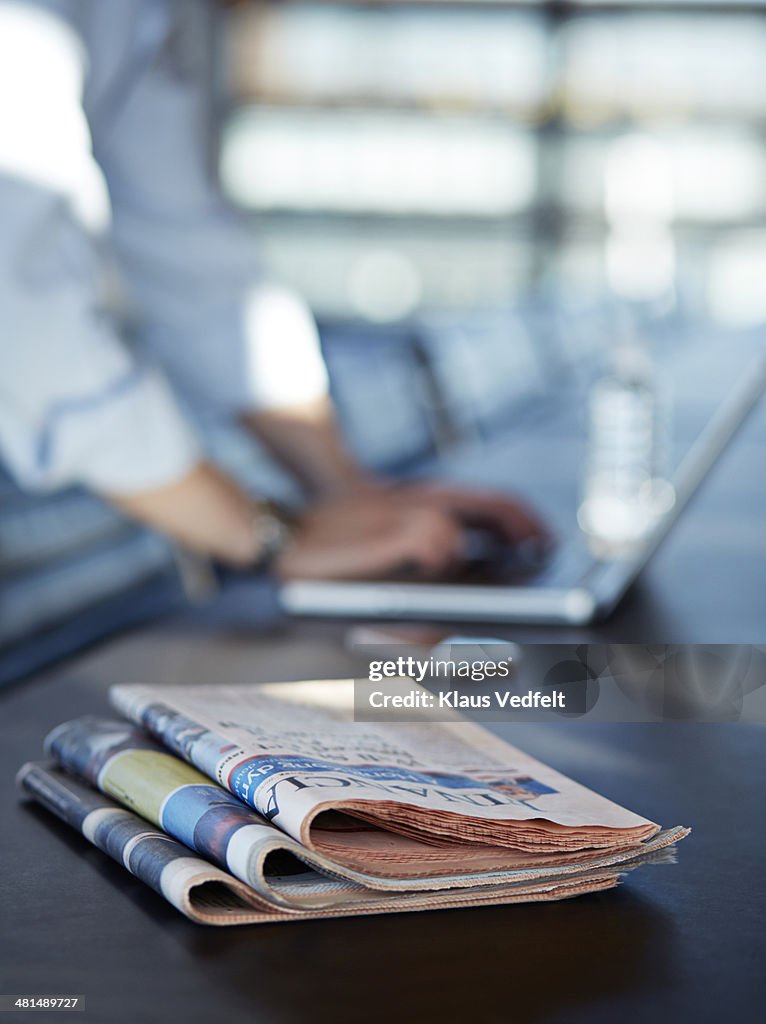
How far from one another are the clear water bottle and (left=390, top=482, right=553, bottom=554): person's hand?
0.06m

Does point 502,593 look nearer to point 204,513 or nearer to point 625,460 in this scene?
point 204,513

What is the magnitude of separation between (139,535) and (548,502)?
483mm

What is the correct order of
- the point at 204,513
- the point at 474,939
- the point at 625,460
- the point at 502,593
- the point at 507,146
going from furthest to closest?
the point at 507,146 < the point at 625,460 < the point at 204,513 < the point at 502,593 < the point at 474,939

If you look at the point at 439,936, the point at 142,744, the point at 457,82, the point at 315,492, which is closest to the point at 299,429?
the point at 315,492

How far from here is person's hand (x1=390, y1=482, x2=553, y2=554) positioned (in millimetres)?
1162

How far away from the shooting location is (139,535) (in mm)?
1506

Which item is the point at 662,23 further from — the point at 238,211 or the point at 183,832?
the point at 183,832

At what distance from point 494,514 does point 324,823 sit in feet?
2.28

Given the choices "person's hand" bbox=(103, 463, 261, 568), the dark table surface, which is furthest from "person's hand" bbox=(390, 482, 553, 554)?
the dark table surface

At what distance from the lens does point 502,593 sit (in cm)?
99

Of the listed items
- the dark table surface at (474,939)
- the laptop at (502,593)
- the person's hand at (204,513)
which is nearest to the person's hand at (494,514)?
the laptop at (502,593)

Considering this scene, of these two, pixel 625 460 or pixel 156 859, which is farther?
pixel 625 460

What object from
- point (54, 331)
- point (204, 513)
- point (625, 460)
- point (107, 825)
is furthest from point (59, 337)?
point (625, 460)

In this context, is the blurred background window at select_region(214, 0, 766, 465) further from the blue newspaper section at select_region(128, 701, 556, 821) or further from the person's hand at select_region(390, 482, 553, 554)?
the blue newspaper section at select_region(128, 701, 556, 821)
